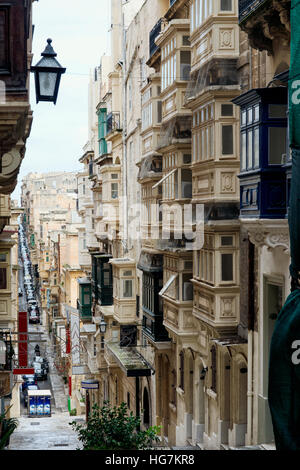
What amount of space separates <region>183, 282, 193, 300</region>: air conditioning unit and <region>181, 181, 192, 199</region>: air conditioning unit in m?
2.33

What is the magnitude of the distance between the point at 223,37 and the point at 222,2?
2.44 feet

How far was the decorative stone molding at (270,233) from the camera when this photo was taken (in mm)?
13312

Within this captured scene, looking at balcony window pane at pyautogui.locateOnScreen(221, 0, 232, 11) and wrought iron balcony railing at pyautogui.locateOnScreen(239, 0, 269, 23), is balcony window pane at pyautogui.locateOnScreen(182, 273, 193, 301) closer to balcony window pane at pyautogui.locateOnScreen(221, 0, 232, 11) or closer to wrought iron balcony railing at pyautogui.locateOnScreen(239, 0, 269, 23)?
balcony window pane at pyautogui.locateOnScreen(221, 0, 232, 11)

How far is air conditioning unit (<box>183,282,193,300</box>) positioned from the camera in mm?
21672

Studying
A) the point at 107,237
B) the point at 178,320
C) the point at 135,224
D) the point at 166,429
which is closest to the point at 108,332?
the point at 107,237

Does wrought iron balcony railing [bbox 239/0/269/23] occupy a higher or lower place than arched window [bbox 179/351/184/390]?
higher

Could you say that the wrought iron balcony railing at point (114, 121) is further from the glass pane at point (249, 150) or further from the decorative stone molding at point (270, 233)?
the decorative stone molding at point (270, 233)

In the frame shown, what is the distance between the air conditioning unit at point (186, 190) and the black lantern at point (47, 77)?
13.1m

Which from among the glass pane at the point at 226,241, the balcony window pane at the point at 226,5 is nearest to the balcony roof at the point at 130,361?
the glass pane at the point at 226,241

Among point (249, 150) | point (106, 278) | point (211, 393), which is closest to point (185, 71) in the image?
point (249, 150)

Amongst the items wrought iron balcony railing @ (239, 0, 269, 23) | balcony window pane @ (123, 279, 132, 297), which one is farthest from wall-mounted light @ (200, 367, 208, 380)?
balcony window pane @ (123, 279, 132, 297)

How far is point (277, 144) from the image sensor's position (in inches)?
560

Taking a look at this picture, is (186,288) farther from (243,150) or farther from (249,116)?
(249,116)

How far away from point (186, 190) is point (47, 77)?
44.0 ft
